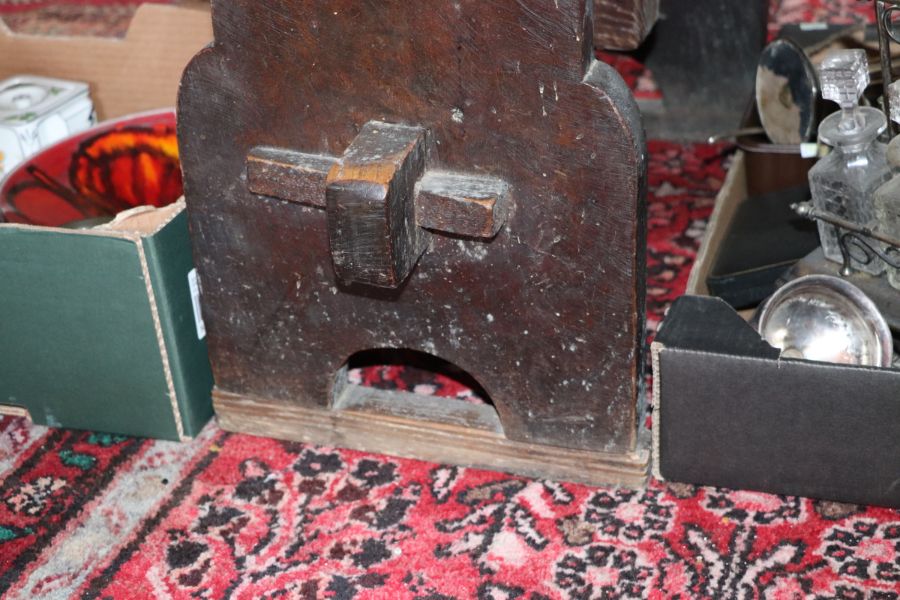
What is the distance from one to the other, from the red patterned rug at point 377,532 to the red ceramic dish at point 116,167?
0.39m

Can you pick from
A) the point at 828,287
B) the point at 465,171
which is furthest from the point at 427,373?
the point at 828,287

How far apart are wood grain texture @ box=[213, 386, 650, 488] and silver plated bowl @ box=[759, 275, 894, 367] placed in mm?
231

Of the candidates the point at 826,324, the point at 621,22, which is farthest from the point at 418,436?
the point at 621,22

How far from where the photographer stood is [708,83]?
87.9 inches

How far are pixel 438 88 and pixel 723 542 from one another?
2.05 ft

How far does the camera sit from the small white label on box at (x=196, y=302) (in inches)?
59.9

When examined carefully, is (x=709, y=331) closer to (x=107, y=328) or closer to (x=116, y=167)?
(x=107, y=328)

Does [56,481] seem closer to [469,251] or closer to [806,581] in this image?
[469,251]

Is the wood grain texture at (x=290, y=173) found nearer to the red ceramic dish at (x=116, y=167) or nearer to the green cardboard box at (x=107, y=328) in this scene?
the green cardboard box at (x=107, y=328)

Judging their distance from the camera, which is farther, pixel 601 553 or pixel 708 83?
pixel 708 83

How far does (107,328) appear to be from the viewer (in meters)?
1.50

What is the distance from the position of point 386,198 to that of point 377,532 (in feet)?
1.46

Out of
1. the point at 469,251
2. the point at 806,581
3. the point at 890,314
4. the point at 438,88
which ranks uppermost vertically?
the point at 438,88

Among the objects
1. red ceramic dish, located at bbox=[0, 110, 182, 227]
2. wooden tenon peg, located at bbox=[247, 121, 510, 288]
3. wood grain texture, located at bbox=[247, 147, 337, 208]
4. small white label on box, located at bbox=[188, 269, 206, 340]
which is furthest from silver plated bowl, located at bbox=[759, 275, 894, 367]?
red ceramic dish, located at bbox=[0, 110, 182, 227]
